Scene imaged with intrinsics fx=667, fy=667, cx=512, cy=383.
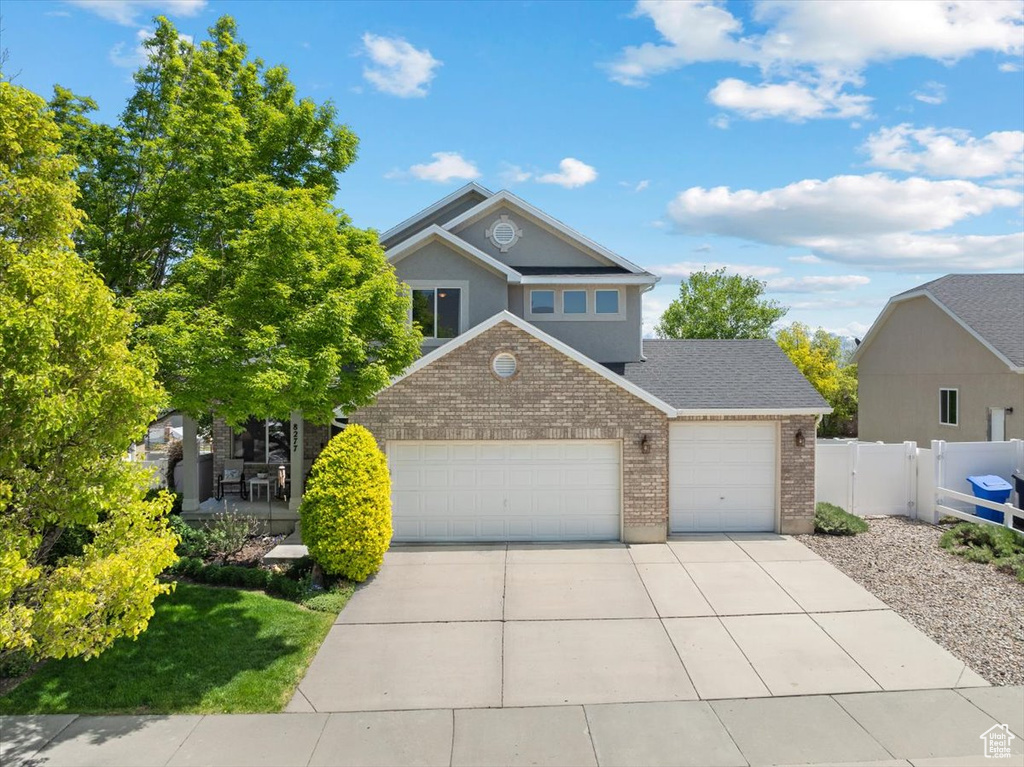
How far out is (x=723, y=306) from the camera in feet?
132

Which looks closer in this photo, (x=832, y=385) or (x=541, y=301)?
(x=541, y=301)

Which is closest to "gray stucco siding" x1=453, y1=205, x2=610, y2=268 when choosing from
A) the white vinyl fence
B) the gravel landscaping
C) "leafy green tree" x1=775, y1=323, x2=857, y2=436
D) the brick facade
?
the brick facade

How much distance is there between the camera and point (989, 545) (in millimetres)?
13016

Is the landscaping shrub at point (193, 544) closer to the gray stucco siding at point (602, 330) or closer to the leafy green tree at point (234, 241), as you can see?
the leafy green tree at point (234, 241)

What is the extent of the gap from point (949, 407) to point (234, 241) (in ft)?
76.5

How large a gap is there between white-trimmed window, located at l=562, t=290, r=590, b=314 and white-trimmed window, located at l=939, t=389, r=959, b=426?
45.9 feet

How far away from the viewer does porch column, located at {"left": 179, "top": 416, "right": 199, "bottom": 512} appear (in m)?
14.8

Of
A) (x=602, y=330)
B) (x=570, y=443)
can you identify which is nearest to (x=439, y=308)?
(x=602, y=330)

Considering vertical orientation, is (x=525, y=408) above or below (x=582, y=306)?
below

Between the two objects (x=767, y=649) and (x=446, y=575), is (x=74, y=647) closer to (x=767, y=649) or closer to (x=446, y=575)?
(x=446, y=575)

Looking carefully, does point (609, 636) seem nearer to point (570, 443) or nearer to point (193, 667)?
point (570, 443)

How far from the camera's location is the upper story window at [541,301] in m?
17.8

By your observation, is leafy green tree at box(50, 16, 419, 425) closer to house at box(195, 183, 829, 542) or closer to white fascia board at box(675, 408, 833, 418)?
house at box(195, 183, 829, 542)

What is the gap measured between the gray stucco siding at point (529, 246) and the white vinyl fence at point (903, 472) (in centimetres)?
777
